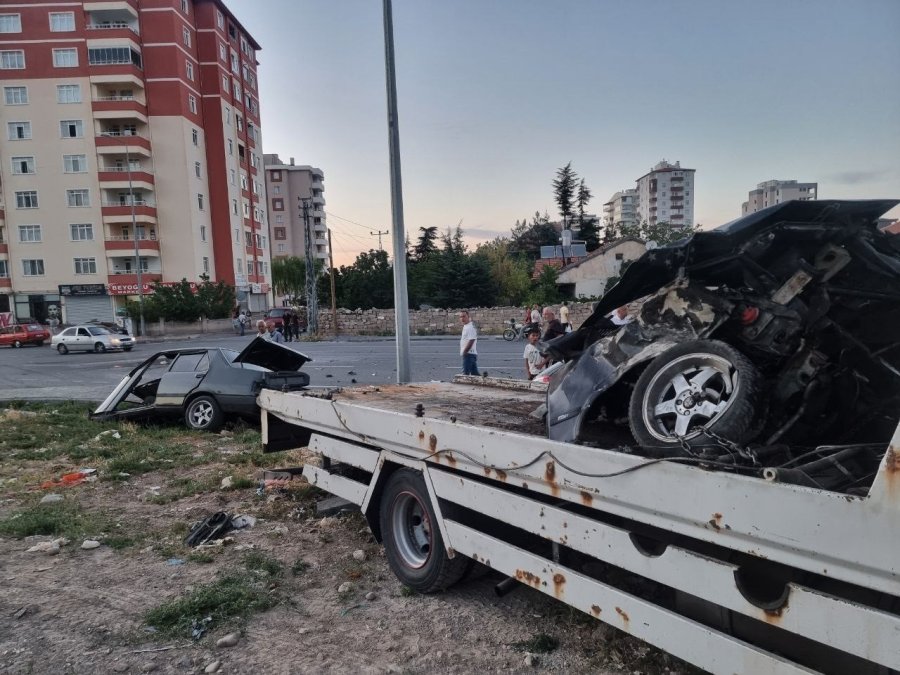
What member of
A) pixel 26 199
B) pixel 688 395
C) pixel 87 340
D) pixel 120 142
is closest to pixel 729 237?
pixel 688 395

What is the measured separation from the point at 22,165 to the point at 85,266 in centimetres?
955

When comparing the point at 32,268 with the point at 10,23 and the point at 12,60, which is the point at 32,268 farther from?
the point at 10,23

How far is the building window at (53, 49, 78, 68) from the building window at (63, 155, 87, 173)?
7094 millimetres

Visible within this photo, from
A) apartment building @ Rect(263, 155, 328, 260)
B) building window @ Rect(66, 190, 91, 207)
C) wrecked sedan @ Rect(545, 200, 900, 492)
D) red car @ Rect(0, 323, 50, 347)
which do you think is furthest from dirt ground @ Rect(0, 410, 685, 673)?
apartment building @ Rect(263, 155, 328, 260)

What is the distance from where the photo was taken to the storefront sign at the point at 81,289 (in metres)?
48.8

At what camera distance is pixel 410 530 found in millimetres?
4207

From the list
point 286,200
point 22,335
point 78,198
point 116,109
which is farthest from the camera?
point 286,200

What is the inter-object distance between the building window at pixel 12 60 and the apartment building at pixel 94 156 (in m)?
0.08

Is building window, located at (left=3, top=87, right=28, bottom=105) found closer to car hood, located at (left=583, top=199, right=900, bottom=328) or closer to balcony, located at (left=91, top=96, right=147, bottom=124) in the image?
A: balcony, located at (left=91, top=96, right=147, bottom=124)

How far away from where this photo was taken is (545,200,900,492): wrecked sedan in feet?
9.34

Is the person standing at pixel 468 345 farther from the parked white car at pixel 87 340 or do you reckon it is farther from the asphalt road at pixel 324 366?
the parked white car at pixel 87 340

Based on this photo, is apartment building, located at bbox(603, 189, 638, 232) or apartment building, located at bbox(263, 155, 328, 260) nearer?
apartment building, located at bbox(263, 155, 328, 260)

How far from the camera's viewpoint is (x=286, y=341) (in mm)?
32656

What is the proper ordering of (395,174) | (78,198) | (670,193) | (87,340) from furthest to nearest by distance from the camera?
(670,193) < (78,198) < (87,340) < (395,174)
